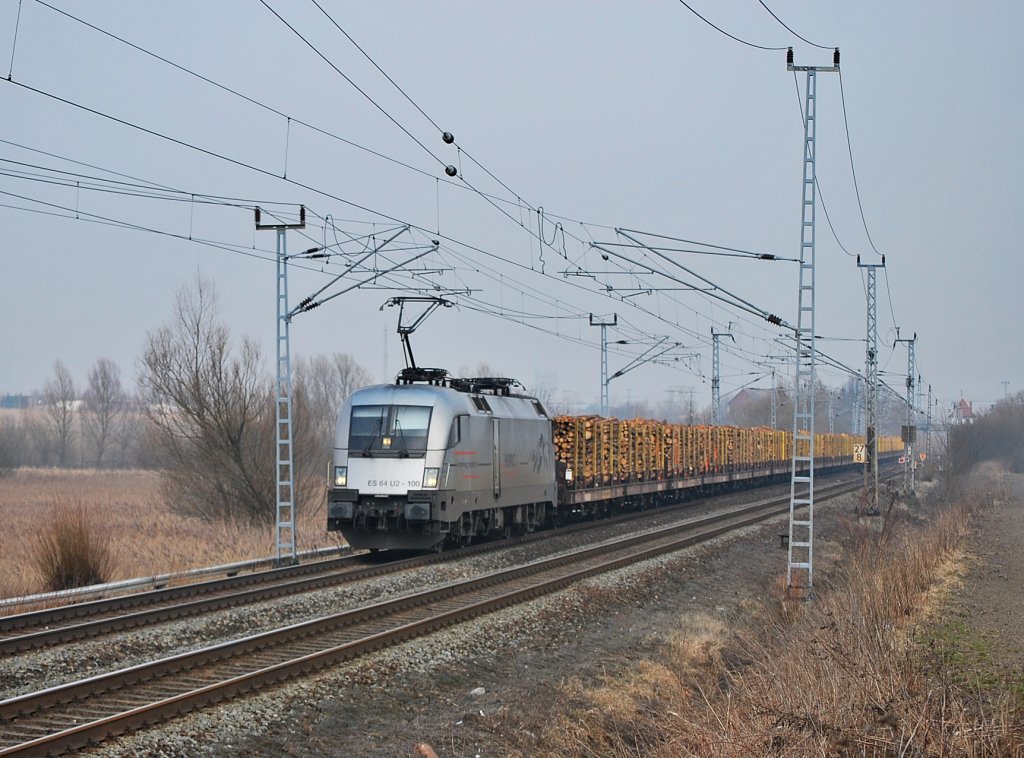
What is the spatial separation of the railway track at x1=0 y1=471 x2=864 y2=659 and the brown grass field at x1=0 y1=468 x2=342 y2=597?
2218mm

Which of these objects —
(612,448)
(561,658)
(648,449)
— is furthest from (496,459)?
(648,449)

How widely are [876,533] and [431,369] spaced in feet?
34.9

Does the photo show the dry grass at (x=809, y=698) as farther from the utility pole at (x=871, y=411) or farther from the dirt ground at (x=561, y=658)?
the utility pole at (x=871, y=411)

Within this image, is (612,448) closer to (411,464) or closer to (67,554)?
(411,464)

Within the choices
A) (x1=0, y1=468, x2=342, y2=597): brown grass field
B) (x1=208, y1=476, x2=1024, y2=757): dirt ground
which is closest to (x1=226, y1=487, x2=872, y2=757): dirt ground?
(x1=208, y1=476, x2=1024, y2=757): dirt ground

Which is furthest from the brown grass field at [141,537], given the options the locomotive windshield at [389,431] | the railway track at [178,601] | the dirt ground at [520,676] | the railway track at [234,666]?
the dirt ground at [520,676]

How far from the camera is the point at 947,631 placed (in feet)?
37.9

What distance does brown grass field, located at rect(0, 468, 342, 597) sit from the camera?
17422 millimetres

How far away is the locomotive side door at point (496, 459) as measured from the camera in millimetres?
21625

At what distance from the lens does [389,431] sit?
19484mm

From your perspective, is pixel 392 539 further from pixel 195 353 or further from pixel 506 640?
pixel 195 353

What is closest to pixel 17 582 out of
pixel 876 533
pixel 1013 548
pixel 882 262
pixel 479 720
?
pixel 479 720

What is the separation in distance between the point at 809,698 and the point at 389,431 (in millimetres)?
13426

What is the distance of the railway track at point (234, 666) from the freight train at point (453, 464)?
7.98 feet
